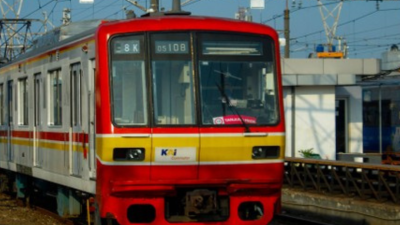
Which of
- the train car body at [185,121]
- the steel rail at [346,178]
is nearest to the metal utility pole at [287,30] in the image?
the steel rail at [346,178]

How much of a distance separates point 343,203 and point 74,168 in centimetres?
589

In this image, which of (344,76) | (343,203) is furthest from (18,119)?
(344,76)

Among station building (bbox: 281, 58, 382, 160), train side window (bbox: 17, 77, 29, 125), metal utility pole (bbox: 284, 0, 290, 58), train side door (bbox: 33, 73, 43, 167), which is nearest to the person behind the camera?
train side door (bbox: 33, 73, 43, 167)

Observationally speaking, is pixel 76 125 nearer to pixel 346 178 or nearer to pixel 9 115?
pixel 9 115

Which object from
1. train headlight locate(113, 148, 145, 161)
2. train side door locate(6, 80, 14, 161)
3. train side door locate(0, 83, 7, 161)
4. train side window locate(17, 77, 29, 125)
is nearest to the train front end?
train headlight locate(113, 148, 145, 161)

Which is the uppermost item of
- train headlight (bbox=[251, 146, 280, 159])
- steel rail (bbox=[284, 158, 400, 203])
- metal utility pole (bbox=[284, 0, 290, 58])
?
metal utility pole (bbox=[284, 0, 290, 58])

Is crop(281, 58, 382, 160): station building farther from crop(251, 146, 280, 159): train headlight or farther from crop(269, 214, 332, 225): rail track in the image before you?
crop(251, 146, 280, 159): train headlight

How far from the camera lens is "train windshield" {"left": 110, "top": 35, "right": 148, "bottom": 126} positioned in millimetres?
9531

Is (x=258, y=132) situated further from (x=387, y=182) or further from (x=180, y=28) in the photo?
(x=387, y=182)

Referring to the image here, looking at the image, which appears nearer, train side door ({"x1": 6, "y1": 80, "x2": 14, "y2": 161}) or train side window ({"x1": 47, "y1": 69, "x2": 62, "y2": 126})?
train side window ({"x1": 47, "y1": 69, "x2": 62, "y2": 126})

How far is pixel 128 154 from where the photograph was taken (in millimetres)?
9414

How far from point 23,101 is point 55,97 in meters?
2.60

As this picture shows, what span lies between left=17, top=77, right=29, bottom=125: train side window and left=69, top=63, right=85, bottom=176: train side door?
3237 mm

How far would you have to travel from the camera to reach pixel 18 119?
15.4m
